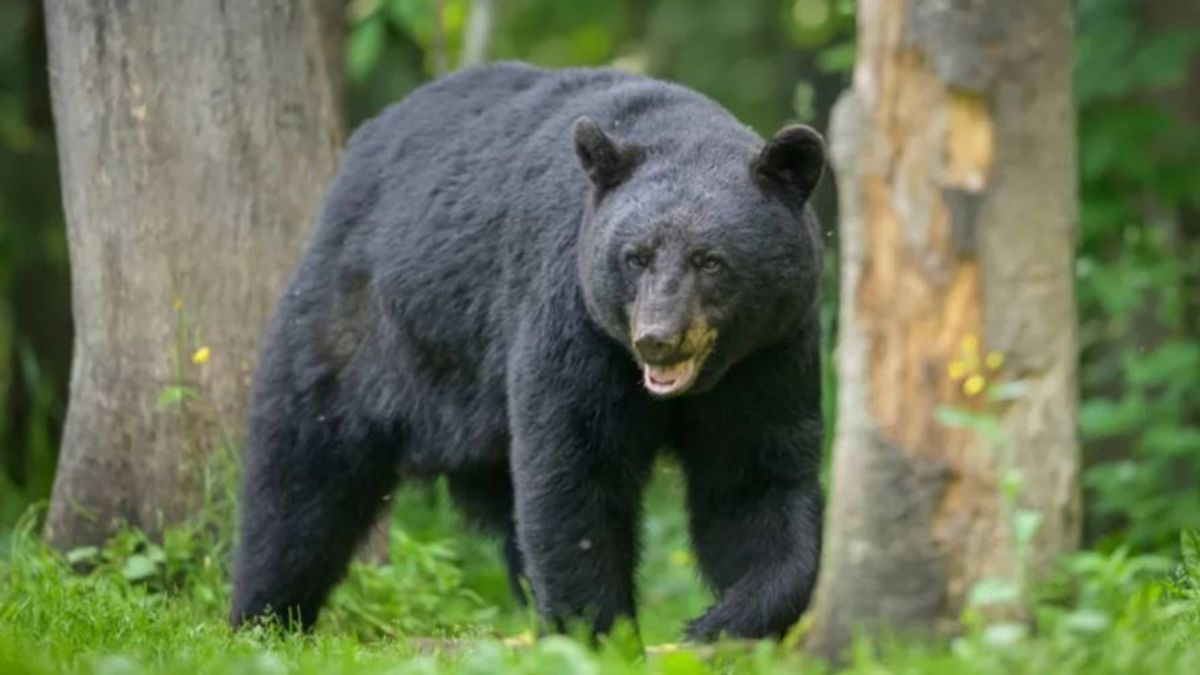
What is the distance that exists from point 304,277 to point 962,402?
159 inches

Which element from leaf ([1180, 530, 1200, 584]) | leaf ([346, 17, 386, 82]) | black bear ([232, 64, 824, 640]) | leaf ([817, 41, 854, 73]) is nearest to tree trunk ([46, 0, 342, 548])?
black bear ([232, 64, 824, 640])

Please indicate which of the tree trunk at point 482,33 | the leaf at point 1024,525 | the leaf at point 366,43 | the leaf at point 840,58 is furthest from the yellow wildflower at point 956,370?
the tree trunk at point 482,33

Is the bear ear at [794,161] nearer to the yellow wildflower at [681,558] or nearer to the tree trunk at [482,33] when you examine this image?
the yellow wildflower at [681,558]

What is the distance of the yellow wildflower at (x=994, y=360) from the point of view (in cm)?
492

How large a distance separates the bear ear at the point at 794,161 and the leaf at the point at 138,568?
3.45 m

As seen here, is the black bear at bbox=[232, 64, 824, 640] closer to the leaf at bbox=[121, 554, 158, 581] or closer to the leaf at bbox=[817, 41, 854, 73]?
the leaf at bbox=[121, 554, 158, 581]

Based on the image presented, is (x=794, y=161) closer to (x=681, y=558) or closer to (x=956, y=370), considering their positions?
(x=956, y=370)

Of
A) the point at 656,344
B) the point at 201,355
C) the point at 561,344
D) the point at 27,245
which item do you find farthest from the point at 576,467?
the point at 27,245

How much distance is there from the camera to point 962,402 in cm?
493

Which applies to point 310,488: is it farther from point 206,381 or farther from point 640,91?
point 640,91

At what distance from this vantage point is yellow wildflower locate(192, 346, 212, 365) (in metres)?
8.84

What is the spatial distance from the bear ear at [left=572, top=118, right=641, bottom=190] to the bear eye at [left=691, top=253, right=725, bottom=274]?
0.44m

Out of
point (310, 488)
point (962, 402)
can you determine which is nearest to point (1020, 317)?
point (962, 402)

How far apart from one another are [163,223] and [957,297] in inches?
195
